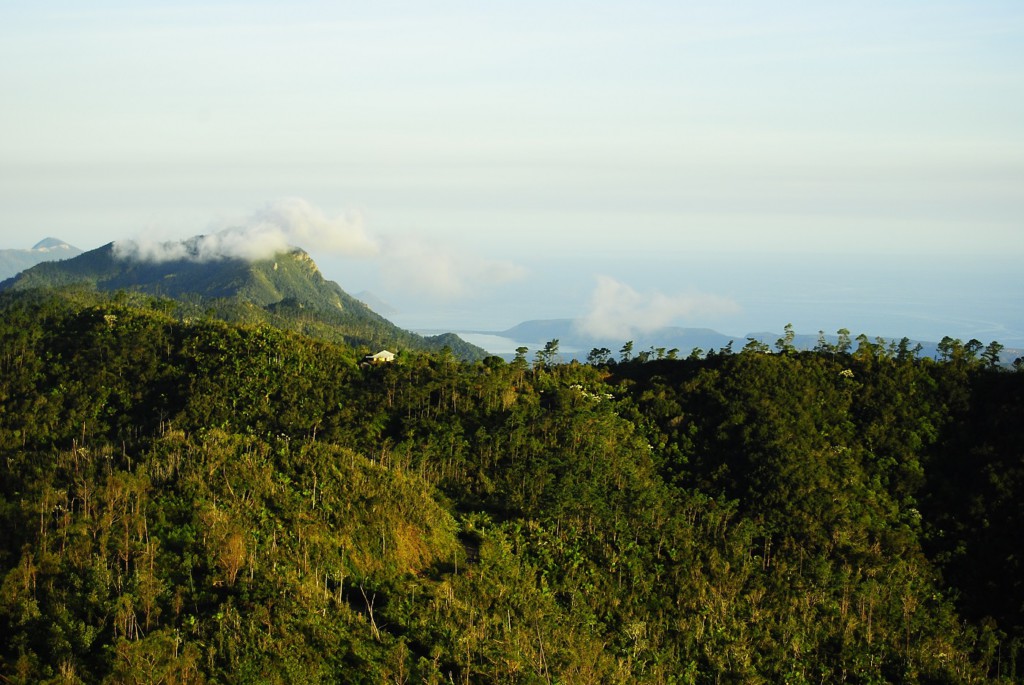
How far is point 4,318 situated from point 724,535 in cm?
6948

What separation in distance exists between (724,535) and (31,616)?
130 feet

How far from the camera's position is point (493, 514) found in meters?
63.4

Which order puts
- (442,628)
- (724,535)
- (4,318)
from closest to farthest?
(442,628)
(724,535)
(4,318)

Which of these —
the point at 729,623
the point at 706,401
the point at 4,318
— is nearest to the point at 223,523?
the point at 729,623

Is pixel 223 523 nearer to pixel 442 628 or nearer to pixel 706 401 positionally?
pixel 442 628

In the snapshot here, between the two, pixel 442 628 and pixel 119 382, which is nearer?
pixel 442 628

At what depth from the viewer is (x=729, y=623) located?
5447 centimetres

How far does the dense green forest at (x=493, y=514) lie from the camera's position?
43.9 metres

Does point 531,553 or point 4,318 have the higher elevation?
point 4,318

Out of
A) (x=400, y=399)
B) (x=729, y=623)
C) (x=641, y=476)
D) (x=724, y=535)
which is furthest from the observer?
(x=400, y=399)

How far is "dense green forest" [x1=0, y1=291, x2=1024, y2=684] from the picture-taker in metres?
43.9

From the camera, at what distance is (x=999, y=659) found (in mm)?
57344

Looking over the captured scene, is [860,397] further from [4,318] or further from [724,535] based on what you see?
[4,318]

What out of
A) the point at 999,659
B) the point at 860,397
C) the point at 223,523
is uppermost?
the point at 860,397
